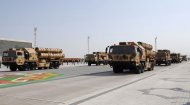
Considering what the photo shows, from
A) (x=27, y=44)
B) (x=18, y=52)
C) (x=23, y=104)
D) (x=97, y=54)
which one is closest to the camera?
(x=23, y=104)

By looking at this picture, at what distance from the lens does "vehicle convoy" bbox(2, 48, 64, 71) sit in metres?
37.2

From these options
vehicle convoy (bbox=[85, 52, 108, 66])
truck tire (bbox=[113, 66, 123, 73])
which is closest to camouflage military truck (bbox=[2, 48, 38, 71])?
truck tire (bbox=[113, 66, 123, 73])

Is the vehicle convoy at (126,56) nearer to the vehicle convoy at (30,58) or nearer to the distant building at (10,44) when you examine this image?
the vehicle convoy at (30,58)

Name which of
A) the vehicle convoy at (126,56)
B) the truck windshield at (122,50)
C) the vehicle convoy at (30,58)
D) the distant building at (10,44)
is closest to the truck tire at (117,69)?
the vehicle convoy at (126,56)

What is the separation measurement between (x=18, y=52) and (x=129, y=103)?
94.5 ft

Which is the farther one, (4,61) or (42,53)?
(42,53)

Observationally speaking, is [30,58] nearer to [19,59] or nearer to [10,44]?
[19,59]

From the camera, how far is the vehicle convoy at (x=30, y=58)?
122 feet

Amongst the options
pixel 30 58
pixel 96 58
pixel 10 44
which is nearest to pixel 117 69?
→ pixel 30 58

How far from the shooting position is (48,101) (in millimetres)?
10914

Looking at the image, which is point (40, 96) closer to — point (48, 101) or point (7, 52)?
point (48, 101)

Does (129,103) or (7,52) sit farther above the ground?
(7,52)

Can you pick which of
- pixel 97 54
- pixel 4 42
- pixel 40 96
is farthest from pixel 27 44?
pixel 40 96

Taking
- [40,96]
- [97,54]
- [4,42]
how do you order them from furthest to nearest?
[4,42]
[97,54]
[40,96]
